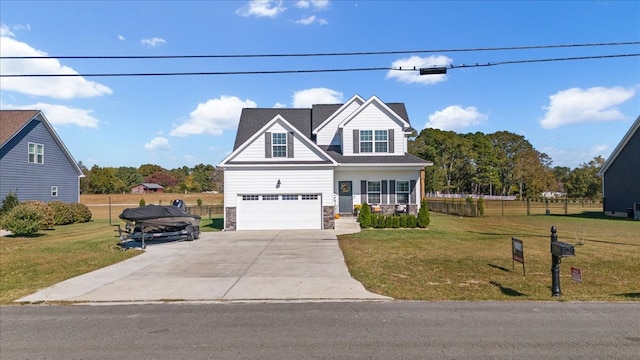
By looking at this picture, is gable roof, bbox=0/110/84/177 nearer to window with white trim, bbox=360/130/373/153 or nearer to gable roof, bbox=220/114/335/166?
gable roof, bbox=220/114/335/166

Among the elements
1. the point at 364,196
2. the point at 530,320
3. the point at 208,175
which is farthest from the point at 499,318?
the point at 208,175

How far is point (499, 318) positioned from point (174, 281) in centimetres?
701

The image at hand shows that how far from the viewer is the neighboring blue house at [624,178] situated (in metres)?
28.6

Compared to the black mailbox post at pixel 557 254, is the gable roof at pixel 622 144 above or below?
above

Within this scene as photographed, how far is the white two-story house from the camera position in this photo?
821 inches

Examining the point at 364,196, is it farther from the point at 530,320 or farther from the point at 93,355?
the point at 93,355

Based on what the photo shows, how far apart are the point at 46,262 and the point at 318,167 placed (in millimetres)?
12568

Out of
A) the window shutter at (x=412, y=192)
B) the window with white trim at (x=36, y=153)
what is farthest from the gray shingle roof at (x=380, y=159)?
the window with white trim at (x=36, y=153)

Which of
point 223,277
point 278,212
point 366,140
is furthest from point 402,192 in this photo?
point 223,277

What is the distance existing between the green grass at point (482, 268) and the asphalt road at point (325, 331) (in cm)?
91

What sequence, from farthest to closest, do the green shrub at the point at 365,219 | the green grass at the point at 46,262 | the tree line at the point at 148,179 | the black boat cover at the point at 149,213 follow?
the tree line at the point at 148,179, the green shrub at the point at 365,219, the black boat cover at the point at 149,213, the green grass at the point at 46,262

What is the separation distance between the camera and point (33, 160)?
2912cm

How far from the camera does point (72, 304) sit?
289 inches

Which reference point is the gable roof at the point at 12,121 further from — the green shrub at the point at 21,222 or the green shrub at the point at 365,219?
the green shrub at the point at 365,219
